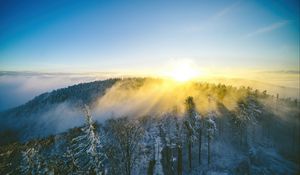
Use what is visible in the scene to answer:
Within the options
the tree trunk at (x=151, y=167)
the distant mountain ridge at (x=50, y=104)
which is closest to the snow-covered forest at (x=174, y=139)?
the tree trunk at (x=151, y=167)

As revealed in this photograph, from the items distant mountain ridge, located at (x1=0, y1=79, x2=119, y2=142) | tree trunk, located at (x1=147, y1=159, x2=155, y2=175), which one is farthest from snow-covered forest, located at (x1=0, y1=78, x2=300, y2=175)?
distant mountain ridge, located at (x1=0, y1=79, x2=119, y2=142)

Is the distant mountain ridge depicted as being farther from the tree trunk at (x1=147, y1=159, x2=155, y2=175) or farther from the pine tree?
the pine tree

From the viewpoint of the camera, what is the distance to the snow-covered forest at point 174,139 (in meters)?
31.8

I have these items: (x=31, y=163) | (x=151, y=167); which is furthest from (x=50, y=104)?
(x=31, y=163)

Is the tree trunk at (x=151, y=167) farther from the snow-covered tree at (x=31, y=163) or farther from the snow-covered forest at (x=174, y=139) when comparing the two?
the snow-covered tree at (x=31, y=163)

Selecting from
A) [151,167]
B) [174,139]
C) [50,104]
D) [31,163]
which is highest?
[31,163]

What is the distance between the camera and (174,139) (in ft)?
224

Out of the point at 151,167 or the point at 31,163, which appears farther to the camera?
the point at 151,167

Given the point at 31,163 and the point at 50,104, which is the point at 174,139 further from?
the point at 50,104

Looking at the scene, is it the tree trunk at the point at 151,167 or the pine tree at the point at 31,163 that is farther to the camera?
the tree trunk at the point at 151,167

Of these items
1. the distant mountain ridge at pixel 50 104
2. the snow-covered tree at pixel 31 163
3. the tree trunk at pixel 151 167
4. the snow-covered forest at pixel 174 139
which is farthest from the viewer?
the distant mountain ridge at pixel 50 104

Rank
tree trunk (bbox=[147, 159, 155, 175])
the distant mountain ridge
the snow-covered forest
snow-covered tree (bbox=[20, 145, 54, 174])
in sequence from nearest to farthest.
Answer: snow-covered tree (bbox=[20, 145, 54, 174])
the snow-covered forest
tree trunk (bbox=[147, 159, 155, 175])
the distant mountain ridge

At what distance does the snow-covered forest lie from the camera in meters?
31.8

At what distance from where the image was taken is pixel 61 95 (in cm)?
18100
